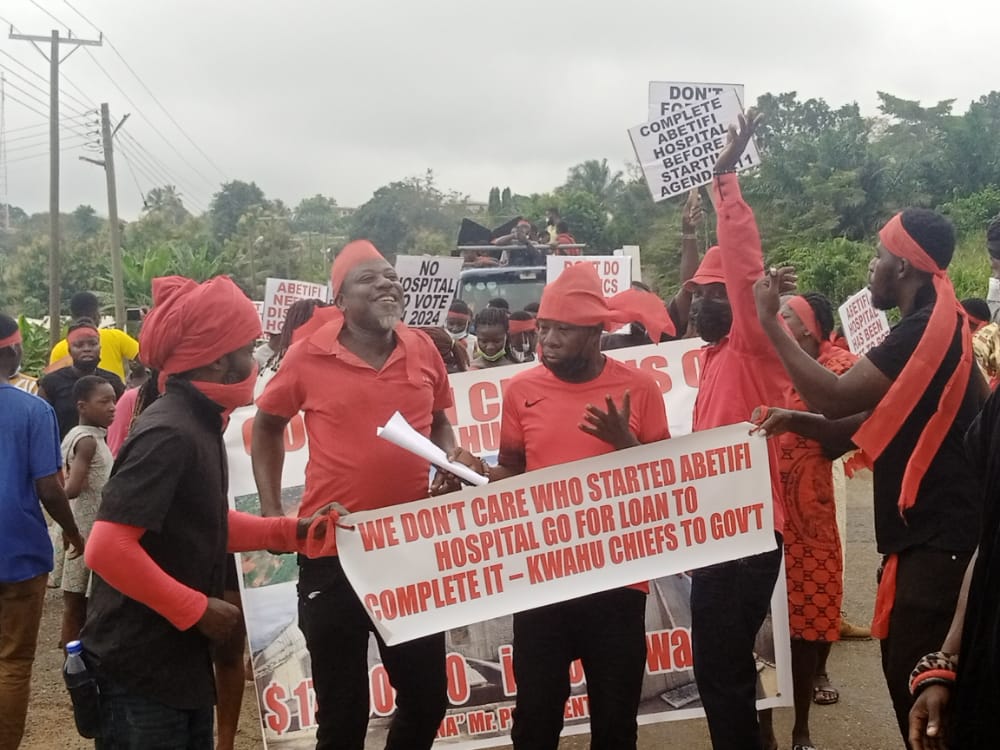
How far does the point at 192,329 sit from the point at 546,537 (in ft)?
4.66

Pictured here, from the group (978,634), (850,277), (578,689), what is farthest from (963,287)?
(978,634)

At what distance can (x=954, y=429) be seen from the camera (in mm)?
3070

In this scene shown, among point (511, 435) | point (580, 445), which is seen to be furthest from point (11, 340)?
point (580, 445)

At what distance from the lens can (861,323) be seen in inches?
272

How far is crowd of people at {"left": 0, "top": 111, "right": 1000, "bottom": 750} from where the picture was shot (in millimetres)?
2545

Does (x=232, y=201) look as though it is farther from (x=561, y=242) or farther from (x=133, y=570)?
(x=133, y=570)

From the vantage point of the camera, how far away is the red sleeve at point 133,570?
2457 millimetres

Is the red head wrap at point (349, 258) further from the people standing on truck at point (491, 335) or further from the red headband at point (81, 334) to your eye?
the red headband at point (81, 334)

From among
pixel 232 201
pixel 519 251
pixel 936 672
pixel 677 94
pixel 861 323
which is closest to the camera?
pixel 936 672

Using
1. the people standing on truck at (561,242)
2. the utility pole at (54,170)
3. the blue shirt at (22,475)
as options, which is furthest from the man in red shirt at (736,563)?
the utility pole at (54,170)

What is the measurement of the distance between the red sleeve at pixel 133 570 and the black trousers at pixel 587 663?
1290mm

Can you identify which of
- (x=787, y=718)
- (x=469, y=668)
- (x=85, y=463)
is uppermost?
(x=85, y=463)

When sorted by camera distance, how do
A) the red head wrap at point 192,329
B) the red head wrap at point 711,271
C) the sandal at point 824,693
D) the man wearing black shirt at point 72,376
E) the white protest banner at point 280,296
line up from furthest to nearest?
the white protest banner at point 280,296, the man wearing black shirt at point 72,376, the sandal at point 824,693, the red head wrap at point 711,271, the red head wrap at point 192,329

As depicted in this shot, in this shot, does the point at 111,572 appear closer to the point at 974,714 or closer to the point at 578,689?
the point at 974,714
